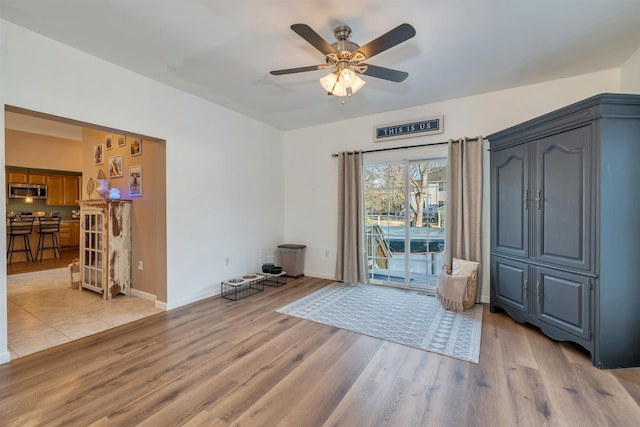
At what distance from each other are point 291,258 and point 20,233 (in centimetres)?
634

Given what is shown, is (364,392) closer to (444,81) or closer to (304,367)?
(304,367)

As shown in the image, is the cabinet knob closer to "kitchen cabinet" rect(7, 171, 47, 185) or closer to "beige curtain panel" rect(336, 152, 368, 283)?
"beige curtain panel" rect(336, 152, 368, 283)

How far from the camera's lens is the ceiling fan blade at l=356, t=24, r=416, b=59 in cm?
176

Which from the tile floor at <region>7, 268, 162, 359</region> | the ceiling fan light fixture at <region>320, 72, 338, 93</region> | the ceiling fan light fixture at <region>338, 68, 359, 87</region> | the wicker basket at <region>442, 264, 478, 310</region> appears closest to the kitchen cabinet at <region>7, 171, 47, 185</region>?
the tile floor at <region>7, 268, 162, 359</region>

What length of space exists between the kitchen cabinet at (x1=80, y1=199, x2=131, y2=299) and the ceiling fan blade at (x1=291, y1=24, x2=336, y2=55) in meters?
3.56

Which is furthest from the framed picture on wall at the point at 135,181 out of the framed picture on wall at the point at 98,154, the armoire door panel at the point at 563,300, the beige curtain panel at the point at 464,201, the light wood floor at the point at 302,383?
the armoire door panel at the point at 563,300

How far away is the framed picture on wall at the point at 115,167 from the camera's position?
4.14 m

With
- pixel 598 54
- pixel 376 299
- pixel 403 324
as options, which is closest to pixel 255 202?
pixel 376 299

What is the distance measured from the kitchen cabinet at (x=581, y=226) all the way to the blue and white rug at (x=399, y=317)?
2.25 feet

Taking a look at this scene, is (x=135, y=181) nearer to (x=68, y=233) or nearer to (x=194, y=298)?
(x=194, y=298)

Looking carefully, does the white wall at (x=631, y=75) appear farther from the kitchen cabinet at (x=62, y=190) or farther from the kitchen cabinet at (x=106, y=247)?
the kitchen cabinet at (x=62, y=190)

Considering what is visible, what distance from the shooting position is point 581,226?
232 cm

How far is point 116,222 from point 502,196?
5061mm

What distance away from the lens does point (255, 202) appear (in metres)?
4.73
